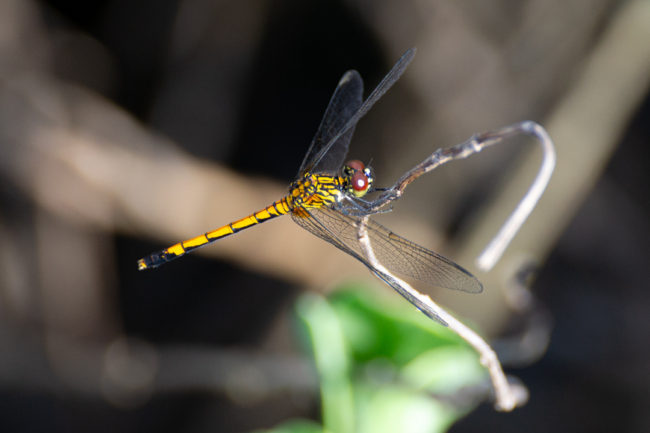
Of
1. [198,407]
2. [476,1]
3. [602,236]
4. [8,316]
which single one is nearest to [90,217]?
[8,316]

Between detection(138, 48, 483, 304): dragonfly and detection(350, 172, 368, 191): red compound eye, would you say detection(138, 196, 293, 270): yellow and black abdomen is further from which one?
detection(350, 172, 368, 191): red compound eye

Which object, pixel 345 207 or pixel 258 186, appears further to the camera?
pixel 258 186

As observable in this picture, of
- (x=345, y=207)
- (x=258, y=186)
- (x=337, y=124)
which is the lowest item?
(x=345, y=207)

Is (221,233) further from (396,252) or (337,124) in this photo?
(396,252)

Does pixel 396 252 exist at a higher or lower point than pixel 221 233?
lower

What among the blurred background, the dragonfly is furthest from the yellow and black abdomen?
the blurred background

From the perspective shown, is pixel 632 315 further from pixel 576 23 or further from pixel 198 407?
pixel 198 407

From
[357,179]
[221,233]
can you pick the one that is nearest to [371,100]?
[357,179]
